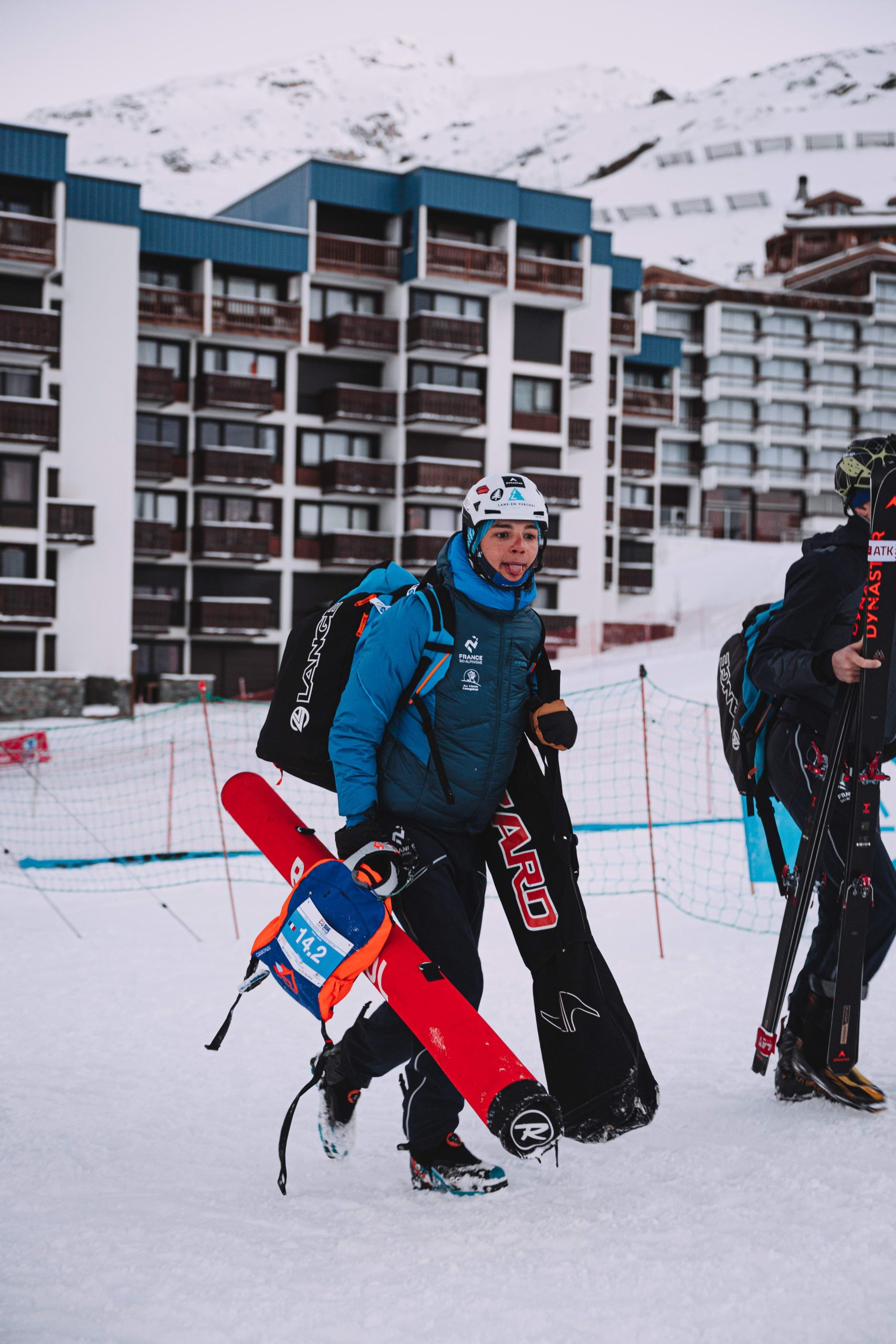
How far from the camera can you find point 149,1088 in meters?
4.60

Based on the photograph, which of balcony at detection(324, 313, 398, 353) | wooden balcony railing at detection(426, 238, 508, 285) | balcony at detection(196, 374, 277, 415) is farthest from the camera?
wooden balcony railing at detection(426, 238, 508, 285)

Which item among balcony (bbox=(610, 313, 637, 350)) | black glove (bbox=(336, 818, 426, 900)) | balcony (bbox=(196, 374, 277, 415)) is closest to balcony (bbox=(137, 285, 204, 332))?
balcony (bbox=(196, 374, 277, 415))

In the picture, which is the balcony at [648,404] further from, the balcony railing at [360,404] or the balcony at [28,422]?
the balcony at [28,422]

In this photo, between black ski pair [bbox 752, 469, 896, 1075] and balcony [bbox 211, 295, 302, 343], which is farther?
balcony [bbox 211, 295, 302, 343]

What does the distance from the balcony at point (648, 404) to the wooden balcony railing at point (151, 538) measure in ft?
58.1

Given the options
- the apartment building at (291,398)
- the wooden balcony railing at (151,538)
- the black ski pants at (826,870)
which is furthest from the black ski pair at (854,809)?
the wooden balcony railing at (151,538)

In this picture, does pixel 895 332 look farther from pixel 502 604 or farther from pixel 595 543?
pixel 502 604

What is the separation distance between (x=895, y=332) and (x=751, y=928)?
2278 inches

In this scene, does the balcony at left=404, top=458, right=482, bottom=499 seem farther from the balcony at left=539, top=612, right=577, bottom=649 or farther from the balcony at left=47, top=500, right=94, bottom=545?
the balcony at left=47, top=500, right=94, bottom=545

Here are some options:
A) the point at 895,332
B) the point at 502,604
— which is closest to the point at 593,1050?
the point at 502,604

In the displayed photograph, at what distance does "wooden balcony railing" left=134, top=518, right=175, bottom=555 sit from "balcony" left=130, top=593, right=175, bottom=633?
119cm

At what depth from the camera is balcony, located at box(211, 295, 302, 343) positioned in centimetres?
3409

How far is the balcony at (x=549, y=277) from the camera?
120 ft

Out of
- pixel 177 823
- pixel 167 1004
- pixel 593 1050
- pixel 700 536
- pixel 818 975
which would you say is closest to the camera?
pixel 593 1050
